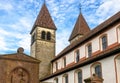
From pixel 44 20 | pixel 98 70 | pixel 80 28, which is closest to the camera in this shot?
pixel 98 70

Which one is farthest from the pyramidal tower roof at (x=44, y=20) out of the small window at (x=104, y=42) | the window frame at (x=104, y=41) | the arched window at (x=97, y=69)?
the arched window at (x=97, y=69)

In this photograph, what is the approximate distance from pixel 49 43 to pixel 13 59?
30.6 metres

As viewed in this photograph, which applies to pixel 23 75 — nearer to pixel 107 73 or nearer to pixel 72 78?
pixel 107 73

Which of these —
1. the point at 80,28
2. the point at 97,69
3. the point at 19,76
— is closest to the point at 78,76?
the point at 97,69

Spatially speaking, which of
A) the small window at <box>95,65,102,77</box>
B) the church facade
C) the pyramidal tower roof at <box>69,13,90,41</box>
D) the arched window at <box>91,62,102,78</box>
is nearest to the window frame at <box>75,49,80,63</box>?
the church facade

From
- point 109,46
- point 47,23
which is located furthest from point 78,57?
point 47,23

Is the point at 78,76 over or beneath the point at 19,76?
over

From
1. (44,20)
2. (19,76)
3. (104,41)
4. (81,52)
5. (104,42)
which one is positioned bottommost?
(19,76)

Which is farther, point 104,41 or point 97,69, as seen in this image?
point 104,41

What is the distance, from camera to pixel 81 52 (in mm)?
28047

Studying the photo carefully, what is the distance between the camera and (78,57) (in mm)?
29000

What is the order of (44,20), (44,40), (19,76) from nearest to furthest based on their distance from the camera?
1. (19,76)
2. (44,40)
3. (44,20)

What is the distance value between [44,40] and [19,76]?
30.2m

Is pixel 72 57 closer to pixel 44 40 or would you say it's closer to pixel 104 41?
pixel 104 41
